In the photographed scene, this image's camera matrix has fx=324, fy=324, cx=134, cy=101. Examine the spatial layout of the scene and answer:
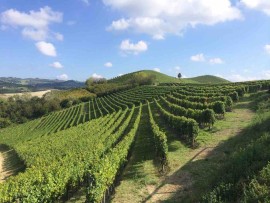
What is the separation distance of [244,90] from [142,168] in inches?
2059

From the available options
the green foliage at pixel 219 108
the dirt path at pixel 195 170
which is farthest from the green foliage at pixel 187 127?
the green foliage at pixel 219 108

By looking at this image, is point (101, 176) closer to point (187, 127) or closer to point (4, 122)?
point (187, 127)

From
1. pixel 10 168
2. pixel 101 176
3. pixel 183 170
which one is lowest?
pixel 10 168

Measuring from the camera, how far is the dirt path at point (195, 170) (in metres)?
22.3

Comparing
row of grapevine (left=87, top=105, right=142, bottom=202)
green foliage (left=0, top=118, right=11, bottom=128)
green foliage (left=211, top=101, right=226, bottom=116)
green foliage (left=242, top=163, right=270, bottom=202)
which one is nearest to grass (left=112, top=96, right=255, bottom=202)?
row of grapevine (left=87, top=105, right=142, bottom=202)

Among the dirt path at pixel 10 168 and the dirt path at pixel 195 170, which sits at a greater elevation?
the dirt path at pixel 195 170

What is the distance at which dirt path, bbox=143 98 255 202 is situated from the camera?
22.3 metres

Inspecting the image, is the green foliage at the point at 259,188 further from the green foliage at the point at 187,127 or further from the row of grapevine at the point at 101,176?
the green foliage at the point at 187,127

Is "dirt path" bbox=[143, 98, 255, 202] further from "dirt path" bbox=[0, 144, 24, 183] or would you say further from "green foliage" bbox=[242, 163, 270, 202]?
"dirt path" bbox=[0, 144, 24, 183]

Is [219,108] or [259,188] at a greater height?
[219,108]

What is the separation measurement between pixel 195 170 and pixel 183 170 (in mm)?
1201

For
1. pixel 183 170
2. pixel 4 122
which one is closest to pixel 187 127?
pixel 183 170

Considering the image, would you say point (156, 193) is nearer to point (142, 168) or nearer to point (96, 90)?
point (142, 168)

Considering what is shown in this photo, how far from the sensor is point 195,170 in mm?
26750
